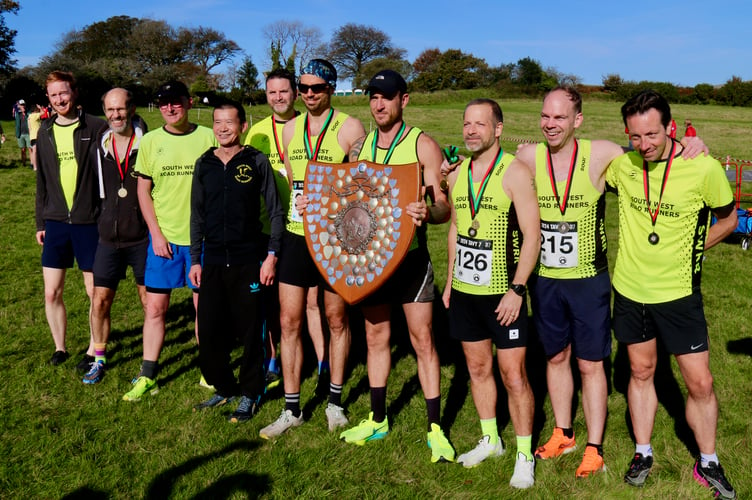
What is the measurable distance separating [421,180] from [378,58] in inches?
3007

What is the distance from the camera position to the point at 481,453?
4.12 m

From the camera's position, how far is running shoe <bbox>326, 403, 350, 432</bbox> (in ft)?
15.2

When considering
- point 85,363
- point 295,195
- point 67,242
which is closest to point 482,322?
point 295,195

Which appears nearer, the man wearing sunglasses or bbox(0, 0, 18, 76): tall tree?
the man wearing sunglasses

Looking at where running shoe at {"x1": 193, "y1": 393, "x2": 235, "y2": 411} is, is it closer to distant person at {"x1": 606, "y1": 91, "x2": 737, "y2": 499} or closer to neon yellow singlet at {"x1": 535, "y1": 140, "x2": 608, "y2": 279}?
neon yellow singlet at {"x1": 535, "y1": 140, "x2": 608, "y2": 279}

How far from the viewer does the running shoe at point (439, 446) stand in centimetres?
418

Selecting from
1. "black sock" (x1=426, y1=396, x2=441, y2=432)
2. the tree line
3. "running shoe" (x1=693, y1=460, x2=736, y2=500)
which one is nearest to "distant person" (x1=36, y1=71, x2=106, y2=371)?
"black sock" (x1=426, y1=396, x2=441, y2=432)

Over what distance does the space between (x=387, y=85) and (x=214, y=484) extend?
8.97 ft

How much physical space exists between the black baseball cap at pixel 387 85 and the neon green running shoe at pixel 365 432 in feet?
7.50

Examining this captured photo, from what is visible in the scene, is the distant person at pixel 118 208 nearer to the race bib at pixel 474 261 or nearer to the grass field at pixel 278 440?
the grass field at pixel 278 440

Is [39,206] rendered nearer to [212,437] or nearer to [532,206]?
[212,437]

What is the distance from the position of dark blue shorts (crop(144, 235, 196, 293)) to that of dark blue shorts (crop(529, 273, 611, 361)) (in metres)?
2.81

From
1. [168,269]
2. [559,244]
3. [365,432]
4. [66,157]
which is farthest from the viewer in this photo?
[66,157]

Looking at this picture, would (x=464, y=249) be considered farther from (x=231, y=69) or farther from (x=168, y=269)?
(x=231, y=69)
